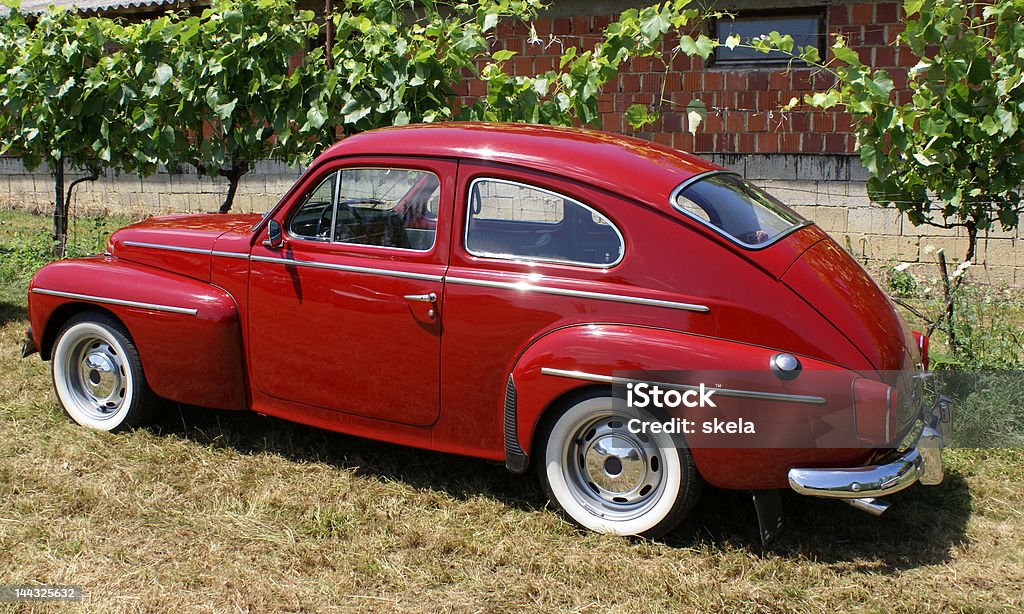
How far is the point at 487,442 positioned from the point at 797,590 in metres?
1.36

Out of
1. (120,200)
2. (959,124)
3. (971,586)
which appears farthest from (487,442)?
(120,200)

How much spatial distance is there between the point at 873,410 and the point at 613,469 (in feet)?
3.38

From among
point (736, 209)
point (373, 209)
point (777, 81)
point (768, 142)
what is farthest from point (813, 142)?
point (373, 209)

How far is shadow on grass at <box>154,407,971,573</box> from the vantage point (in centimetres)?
373

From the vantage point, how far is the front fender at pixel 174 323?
4.43 m

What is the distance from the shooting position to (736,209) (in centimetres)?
392

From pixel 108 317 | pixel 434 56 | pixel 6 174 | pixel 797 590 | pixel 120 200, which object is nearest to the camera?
pixel 797 590

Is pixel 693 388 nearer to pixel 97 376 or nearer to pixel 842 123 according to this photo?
pixel 97 376

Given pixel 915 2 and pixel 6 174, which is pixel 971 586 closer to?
pixel 915 2

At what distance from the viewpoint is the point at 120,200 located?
43.6ft

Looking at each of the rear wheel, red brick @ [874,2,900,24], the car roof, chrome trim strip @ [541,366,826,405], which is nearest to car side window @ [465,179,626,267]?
the car roof

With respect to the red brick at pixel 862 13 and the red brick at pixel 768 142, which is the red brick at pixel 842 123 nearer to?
the red brick at pixel 768 142

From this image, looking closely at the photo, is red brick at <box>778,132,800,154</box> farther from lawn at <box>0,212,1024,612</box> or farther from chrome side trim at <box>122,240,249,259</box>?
chrome side trim at <box>122,240,249,259</box>

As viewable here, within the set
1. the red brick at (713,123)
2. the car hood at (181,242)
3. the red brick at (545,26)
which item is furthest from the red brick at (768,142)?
the car hood at (181,242)
